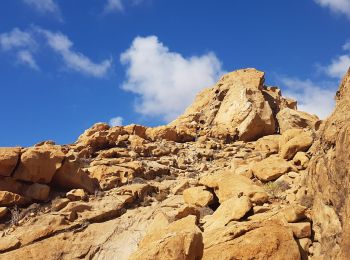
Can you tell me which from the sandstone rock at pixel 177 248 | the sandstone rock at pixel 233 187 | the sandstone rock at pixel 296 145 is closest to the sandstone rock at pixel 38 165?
the sandstone rock at pixel 233 187

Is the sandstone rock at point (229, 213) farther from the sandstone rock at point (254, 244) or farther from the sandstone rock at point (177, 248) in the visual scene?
the sandstone rock at point (177, 248)

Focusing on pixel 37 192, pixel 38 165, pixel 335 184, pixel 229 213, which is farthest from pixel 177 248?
pixel 38 165

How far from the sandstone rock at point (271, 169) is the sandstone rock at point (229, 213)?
3726 mm

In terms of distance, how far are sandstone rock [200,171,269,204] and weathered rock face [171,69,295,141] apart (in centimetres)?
1199

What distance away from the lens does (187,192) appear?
16.6 metres

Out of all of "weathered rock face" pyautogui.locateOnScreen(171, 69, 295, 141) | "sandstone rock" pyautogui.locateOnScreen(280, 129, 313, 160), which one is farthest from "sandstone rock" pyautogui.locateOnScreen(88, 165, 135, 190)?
"weathered rock face" pyautogui.locateOnScreen(171, 69, 295, 141)

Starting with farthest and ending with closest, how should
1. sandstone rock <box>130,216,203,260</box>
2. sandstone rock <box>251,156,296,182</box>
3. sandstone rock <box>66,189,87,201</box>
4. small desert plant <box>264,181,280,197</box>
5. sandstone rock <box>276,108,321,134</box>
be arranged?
1. sandstone rock <box>276,108,321,134</box>
2. sandstone rock <box>66,189,87,201</box>
3. sandstone rock <box>251,156,296,182</box>
4. small desert plant <box>264,181,280,197</box>
5. sandstone rock <box>130,216,203,260</box>

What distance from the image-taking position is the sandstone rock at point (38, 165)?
16.4 meters

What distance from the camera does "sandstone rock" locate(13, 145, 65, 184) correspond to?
16.4 m

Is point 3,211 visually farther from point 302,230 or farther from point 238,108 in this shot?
point 238,108

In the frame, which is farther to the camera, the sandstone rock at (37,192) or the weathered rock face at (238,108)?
the weathered rock face at (238,108)

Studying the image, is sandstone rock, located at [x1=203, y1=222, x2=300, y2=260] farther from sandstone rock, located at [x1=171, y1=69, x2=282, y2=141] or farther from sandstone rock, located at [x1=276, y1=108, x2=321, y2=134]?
sandstone rock, located at [x1=276, y1=108, x2=321, y2=134]

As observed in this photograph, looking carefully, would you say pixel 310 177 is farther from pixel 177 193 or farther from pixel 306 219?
pixel 177 193

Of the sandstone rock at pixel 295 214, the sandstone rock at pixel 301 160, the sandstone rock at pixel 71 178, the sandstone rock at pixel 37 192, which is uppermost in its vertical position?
the sandstone rock at pixel 71 178
